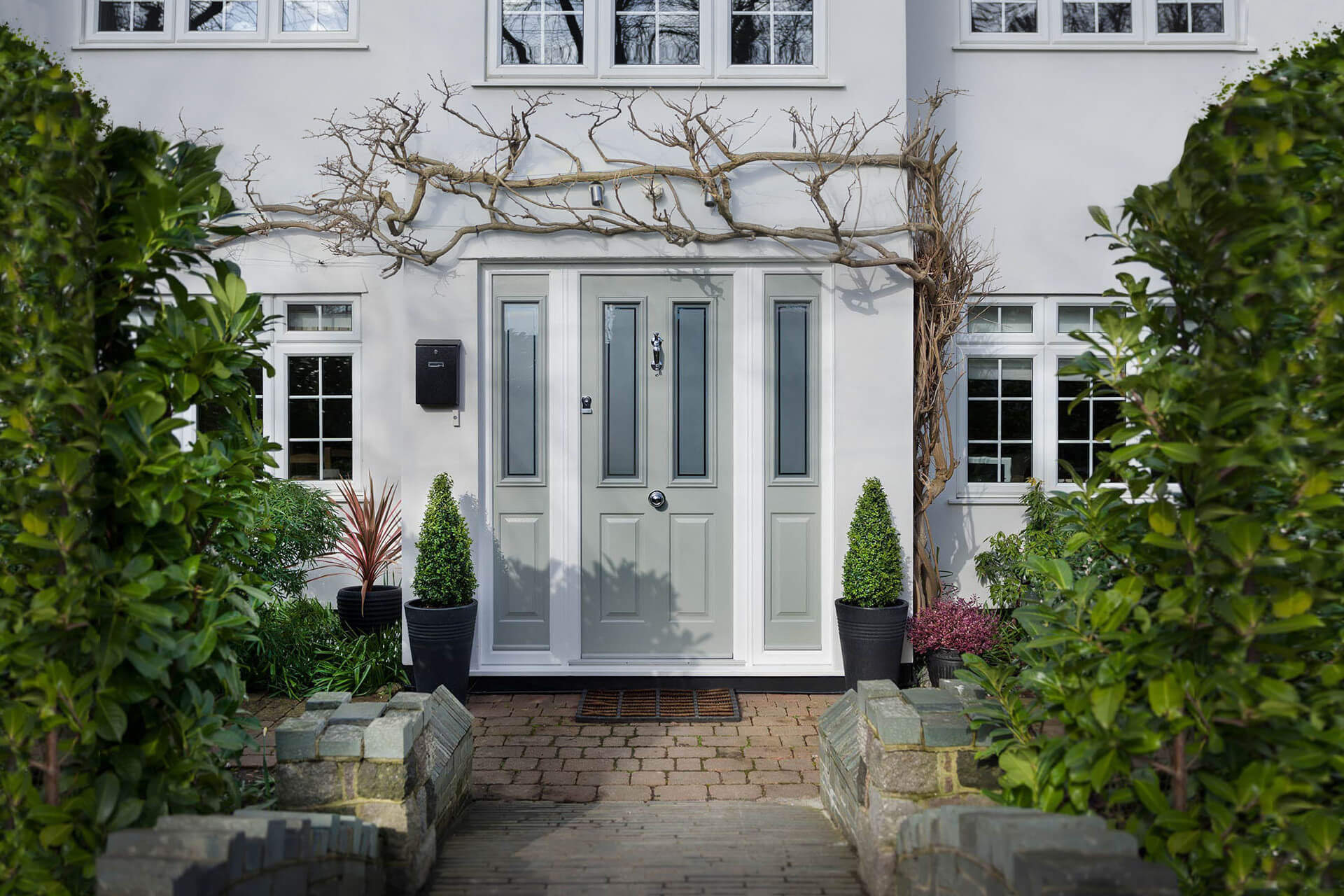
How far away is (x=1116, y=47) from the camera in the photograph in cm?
603

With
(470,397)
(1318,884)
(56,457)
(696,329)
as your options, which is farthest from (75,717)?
(696,329)

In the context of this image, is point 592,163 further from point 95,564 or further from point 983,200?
point 95,564

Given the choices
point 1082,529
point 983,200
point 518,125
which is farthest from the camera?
point 983,200

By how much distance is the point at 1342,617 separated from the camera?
73.7 inches

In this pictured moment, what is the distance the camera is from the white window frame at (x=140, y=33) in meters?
5.80

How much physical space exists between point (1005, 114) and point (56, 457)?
5.94 metres

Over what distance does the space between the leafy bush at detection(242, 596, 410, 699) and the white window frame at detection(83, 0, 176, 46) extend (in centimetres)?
376

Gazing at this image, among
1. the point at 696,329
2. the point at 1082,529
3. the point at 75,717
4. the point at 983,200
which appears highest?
the point at 983,200

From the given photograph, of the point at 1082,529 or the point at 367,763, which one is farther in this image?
the point at 367,763

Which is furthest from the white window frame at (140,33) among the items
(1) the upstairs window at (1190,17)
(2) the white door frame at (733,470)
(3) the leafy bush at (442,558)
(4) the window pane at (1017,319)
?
(1) the upstairs window at (1190,17)

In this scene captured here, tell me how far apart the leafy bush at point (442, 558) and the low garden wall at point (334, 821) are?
1.43m

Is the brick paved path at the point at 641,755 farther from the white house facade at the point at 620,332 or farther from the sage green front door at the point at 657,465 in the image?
the sage green front door at the point at 657,465

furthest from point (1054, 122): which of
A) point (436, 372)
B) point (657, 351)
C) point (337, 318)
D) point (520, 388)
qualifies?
point (337, 318)

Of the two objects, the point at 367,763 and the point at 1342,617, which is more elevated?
the point at 1342,617
